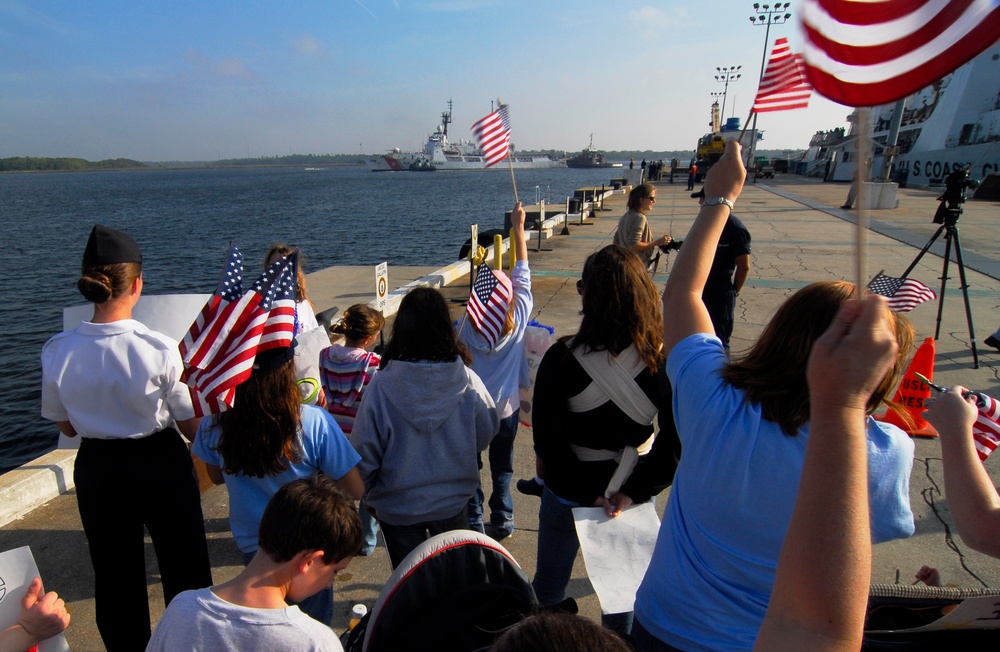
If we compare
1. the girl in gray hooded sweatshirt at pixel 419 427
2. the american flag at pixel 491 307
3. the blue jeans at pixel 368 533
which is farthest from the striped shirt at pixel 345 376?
the girl in gray hooded sweatshirt at pixel 419 427

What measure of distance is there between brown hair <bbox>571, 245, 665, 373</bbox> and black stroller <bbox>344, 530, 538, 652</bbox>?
1.01m

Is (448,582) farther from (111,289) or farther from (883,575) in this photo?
(883,575)

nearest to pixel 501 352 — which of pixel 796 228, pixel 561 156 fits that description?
pixel 796 228

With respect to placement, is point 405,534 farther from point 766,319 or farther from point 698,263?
point 766,319

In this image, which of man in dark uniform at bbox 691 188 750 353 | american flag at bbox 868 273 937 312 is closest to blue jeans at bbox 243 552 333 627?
man in dark uniform at bbox 691 188 750 353

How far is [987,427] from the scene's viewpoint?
307 cm

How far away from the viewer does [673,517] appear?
1654 mm

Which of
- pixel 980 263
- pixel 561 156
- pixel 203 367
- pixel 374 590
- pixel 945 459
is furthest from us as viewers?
pixel 561 156

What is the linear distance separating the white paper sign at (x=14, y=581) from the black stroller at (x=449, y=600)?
3.70 feet

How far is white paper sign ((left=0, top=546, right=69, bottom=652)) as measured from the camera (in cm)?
189

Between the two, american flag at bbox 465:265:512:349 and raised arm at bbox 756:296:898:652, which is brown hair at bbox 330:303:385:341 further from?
raised arm at bbox 756:296:898:652

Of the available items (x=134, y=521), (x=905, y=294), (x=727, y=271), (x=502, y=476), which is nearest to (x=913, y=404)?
(x=905, y=294)

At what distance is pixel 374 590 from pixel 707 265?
101 inches

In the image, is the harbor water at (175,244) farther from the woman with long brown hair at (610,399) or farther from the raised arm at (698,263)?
the raised arm at (698,263)
